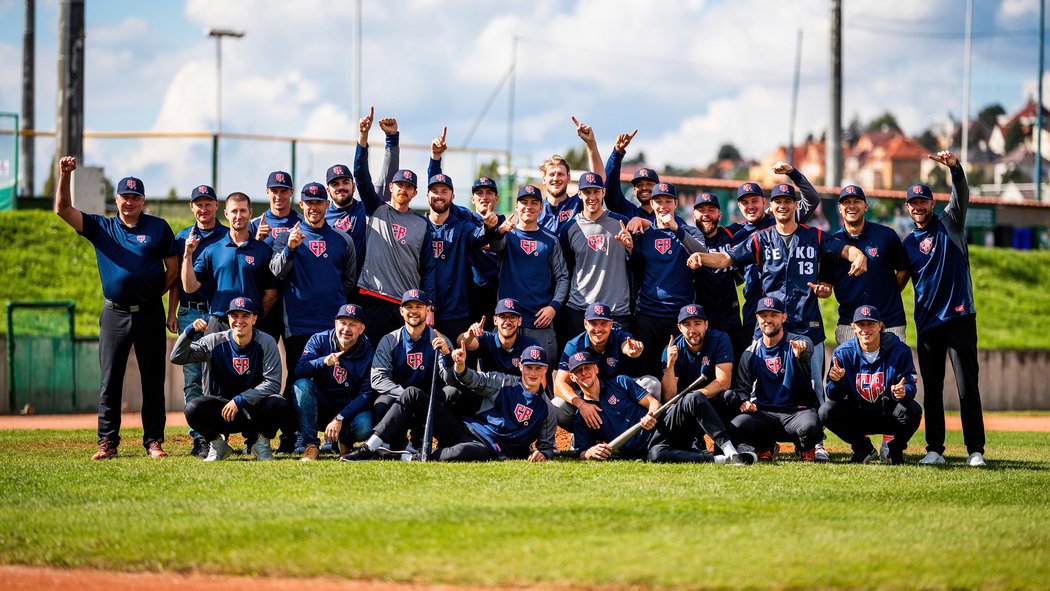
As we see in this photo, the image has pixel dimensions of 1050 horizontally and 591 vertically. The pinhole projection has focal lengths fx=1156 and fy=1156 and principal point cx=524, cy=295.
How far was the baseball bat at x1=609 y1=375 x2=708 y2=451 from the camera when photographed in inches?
380

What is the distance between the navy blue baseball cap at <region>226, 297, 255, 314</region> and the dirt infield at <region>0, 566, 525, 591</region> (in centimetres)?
361

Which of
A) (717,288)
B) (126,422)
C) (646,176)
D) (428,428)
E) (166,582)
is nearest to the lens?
(166,582)

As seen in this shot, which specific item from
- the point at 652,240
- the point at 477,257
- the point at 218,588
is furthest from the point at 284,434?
the point at 218,588

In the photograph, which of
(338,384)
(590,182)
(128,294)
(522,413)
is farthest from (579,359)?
(128,294)

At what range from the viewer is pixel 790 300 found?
10.0 metres

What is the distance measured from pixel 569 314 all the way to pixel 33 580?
17.8 ft

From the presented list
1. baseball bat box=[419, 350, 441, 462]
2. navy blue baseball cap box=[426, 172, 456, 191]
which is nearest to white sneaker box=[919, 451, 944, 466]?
baseball bat box=[419, 350, 441, 462]

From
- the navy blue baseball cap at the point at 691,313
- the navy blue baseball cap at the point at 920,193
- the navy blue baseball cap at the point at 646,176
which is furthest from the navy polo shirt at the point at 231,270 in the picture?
the navy blue baseball cap at the point at 920,193

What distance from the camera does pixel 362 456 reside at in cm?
971

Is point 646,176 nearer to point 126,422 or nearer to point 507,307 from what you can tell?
point 507,307

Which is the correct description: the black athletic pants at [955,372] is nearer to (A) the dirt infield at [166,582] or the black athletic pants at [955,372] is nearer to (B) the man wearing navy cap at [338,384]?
(B) the man wearing navy cap at [338,384]

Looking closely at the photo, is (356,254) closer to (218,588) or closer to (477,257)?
(477,257)

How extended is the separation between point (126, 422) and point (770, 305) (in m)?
9.26

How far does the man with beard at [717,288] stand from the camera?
10.6 meters
